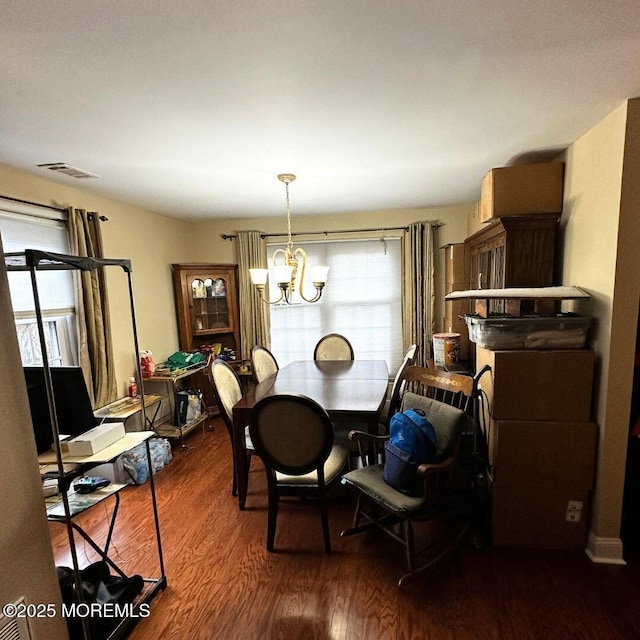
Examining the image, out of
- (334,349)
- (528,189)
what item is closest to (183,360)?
(334,349)

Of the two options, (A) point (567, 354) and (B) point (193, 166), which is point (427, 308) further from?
(B) point (193, 166)

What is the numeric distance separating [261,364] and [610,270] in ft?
9.23

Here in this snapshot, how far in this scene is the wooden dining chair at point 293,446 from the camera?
1.91 m

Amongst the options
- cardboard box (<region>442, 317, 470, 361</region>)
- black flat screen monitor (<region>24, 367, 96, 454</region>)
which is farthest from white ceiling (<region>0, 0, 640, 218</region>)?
cardboard box (<region>442, 317, 470, 361</region>)

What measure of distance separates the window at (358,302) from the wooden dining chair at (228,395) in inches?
68.9

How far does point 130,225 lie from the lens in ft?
11.3

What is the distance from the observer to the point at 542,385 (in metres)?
1.93

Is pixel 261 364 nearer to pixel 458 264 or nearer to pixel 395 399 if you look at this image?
pixel 395 399

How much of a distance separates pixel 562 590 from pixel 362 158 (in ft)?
8.74

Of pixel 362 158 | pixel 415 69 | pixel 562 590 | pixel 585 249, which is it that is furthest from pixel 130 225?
pixel 562 590

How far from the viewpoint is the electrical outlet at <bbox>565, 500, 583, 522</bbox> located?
1.95 meters

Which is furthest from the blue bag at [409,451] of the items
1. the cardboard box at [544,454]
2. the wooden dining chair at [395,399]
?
the wooden dining chair at [395,399]

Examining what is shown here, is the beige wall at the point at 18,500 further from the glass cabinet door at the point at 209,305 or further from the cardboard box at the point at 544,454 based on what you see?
the glass cabinet door at the point at 209,305

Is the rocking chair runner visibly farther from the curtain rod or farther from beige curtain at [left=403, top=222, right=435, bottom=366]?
the curtain rod
